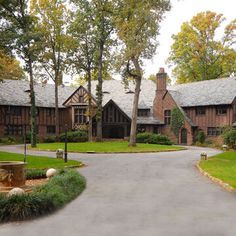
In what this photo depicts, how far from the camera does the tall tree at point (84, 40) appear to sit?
4447 centimetres

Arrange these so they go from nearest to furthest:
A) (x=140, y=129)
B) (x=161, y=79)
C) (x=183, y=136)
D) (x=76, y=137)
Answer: (x=76, y=137) < (x=183, y=136) < (x=140, y=129) < (x=161, y=79)

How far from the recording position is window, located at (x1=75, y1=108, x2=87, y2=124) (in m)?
54.8

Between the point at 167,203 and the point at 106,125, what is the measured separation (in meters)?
41.3

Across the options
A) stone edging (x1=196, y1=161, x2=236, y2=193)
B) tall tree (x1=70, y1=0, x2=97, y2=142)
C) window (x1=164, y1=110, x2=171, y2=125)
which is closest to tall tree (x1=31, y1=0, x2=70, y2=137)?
tall tree (x1=70, y1=0, x2=97, y2=142)

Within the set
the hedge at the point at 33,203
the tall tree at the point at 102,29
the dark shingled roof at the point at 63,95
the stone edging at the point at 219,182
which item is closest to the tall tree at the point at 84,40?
the tall tree at the point at 102,29

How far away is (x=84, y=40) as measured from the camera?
47.0 m

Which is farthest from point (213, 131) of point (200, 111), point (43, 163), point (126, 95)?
point (43, 163)

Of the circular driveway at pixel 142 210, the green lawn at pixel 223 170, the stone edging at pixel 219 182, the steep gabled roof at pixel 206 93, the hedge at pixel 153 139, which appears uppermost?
the steep gabled roof at pixel 206 93

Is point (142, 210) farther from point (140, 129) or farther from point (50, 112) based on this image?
point (50, 112)

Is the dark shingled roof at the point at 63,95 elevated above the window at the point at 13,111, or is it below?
above

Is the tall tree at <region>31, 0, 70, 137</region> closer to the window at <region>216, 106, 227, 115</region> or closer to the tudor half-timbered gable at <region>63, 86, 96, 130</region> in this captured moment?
the tudor half-timbered gable at <region>63, 86, 96, 130</region>

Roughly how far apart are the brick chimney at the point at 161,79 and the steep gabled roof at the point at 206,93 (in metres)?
1.34

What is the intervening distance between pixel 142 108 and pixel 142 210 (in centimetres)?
4318

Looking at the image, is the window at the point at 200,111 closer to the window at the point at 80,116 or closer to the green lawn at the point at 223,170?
the window at the point at 80,116
